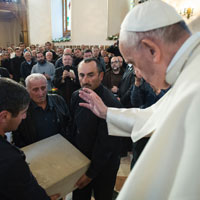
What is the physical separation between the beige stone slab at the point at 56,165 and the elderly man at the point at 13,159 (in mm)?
172

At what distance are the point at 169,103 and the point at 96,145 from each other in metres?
1.05

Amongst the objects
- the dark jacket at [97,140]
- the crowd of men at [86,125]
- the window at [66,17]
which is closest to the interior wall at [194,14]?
the crowd of men at [86,125]

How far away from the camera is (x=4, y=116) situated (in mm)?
1097

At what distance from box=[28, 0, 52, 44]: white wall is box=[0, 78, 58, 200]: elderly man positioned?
15847 millimetres

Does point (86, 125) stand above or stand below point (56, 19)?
below

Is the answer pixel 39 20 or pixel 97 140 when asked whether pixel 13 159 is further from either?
pixel 39 20

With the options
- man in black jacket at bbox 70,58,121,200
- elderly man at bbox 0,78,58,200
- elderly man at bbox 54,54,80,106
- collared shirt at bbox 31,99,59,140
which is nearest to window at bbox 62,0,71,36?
elderly man at bbox 54,54,80,106

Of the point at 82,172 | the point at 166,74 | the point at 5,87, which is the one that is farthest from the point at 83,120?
the point at 166,74

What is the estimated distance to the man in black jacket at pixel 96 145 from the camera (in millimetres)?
1604

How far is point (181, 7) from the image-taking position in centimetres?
598

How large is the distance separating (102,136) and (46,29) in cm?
1584

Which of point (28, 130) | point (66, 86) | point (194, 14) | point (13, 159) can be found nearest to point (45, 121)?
point (28, 130)

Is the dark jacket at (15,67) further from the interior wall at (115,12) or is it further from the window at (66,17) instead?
the window at (66,17)

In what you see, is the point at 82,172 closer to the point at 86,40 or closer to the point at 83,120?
the point at 83,120
